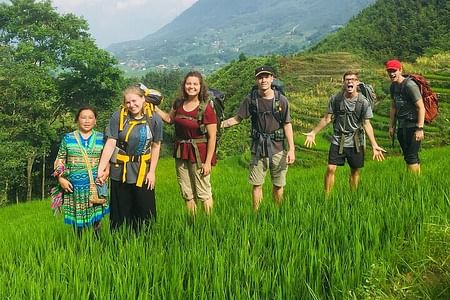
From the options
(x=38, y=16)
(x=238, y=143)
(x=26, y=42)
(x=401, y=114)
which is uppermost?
(x=38, y=16)

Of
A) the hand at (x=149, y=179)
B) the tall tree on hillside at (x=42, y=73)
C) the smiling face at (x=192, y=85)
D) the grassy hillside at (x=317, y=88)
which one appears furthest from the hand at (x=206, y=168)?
the tall tree on hillside at (x=42, y=73)

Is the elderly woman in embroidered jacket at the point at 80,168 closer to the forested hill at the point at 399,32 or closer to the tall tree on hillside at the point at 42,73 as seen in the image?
the tall tree on hillside at the point at 42,73

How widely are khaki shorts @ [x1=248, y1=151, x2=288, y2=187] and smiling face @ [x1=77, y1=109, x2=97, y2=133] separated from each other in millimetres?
1805

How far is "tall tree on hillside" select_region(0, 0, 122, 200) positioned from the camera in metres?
20.8

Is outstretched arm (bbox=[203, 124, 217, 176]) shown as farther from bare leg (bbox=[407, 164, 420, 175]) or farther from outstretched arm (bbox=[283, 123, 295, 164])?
bare leg (bbox=[407, 164, 420, 175])

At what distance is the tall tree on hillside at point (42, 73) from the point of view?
819 inches

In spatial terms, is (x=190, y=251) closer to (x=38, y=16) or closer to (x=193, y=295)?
(x=193, y=295)

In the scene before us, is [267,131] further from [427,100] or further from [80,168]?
[427,100]

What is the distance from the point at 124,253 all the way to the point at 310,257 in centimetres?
126

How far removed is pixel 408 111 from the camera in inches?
214

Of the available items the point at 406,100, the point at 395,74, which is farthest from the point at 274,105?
the point at 406,100

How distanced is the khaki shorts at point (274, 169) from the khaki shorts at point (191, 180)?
61 cm

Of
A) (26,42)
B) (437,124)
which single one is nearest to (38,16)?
(26,42)

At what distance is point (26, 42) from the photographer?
78.2 feet
